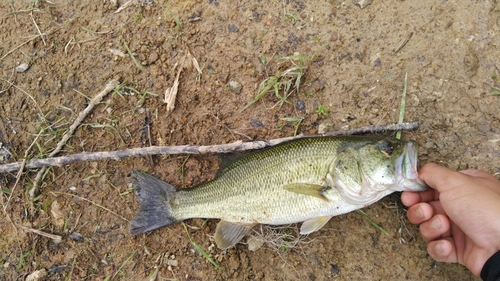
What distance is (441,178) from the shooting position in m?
3.35

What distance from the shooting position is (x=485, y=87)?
390 cm

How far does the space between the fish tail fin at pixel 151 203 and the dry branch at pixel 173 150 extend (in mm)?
Answer: 289

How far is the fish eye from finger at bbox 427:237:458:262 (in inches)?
41.7

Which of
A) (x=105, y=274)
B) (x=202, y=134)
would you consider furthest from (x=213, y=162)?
(x=105, y=274)

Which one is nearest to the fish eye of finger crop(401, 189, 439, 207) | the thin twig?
finger crop(401, 189, 439, 207)

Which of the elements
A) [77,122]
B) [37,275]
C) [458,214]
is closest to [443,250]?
[458,214]

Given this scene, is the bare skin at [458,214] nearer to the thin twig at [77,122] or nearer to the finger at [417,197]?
the finger at [417,197]

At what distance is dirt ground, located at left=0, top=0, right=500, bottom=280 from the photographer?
3953 mm

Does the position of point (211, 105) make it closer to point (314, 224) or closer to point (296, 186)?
point (296, 186)

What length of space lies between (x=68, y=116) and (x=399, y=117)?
Result: 381 cm

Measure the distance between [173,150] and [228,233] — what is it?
1.08 m

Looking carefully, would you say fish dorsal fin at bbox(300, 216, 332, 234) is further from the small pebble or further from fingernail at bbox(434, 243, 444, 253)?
the small pebble

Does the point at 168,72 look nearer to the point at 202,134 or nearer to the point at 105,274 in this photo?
the point at 202,134

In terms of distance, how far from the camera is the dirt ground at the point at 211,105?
395 cm
